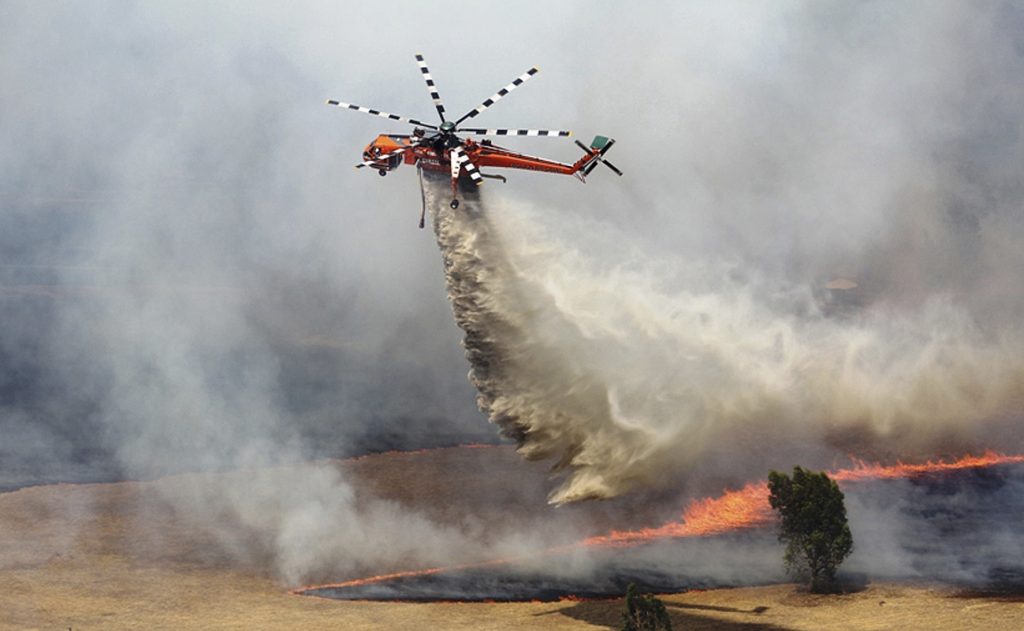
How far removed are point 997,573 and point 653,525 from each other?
16.3 metres

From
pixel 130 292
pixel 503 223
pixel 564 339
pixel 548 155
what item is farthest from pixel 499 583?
pixel 130 292

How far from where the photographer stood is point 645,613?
45594 millimetres

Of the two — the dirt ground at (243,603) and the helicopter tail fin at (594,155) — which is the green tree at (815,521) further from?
the helicopter tail fin at (594,155)

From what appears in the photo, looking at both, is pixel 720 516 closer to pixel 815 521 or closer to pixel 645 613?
pixel 815 521

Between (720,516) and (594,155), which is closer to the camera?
(594,155)

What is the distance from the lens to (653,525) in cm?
6184

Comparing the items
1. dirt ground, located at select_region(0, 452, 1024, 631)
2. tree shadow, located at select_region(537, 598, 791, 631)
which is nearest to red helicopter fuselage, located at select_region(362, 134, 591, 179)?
tree shadow, located at select_region(537, 598, 791, 631)

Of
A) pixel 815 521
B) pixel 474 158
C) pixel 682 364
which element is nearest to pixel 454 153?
pixel 474 158

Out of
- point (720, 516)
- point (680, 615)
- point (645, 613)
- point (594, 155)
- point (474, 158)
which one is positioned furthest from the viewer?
point (720, 516)

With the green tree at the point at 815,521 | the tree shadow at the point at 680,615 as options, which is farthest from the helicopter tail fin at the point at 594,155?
the tree shadow at the point at 680,615

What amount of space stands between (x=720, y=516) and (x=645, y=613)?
18080 mm

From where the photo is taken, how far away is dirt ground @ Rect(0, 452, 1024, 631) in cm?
5041

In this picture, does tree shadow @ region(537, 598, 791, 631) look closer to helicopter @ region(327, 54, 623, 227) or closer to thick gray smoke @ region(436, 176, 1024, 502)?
thick gray smoke @ region(436, 176, 1024, 502)

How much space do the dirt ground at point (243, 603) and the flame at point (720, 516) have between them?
3762 millimetres
